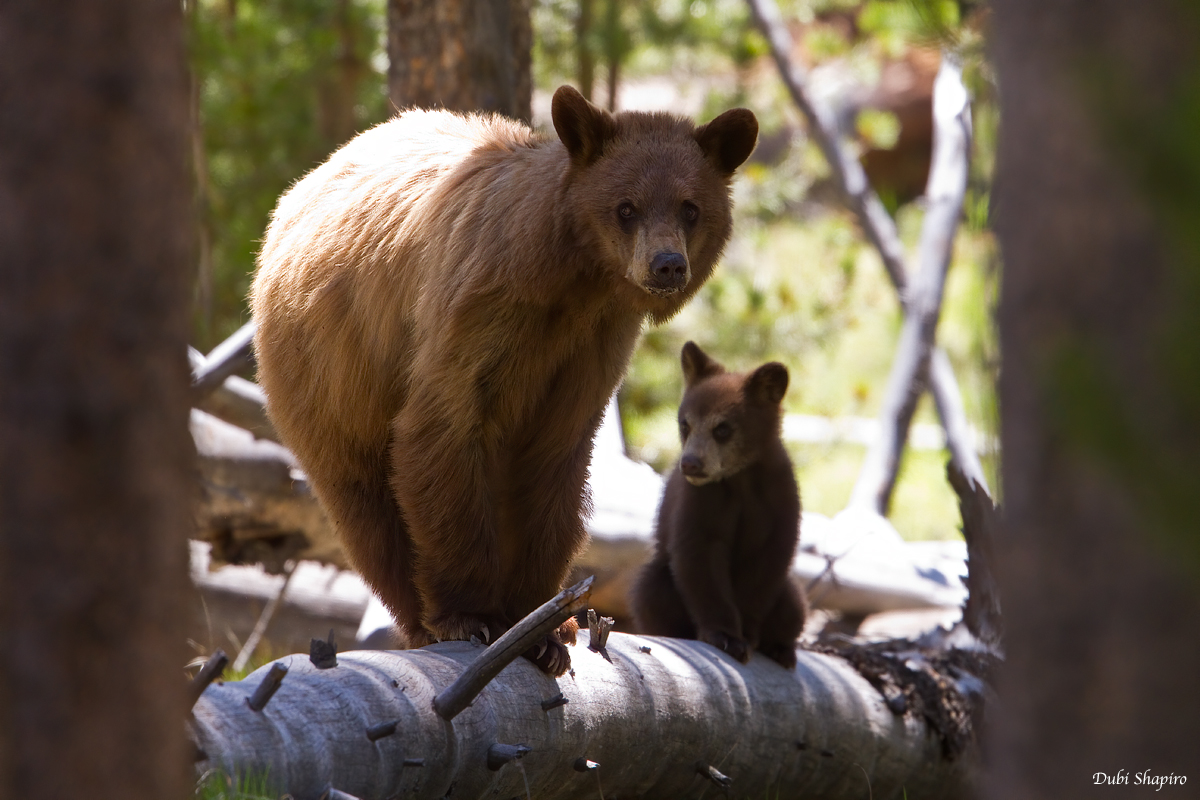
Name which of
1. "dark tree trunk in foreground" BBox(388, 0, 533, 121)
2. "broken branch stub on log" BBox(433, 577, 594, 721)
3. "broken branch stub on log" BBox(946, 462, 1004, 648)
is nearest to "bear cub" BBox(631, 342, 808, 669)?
"broken branch stub on log" BBox(946, 462, 1004, 648)

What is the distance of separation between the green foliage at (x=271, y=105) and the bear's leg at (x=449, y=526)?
6.03 meters

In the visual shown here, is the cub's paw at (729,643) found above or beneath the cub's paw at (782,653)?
above

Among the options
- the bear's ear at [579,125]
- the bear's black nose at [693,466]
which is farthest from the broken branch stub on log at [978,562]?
the bear's ear at [579,125]

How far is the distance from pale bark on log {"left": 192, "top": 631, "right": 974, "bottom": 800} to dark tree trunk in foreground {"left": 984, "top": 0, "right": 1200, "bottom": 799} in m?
1.79

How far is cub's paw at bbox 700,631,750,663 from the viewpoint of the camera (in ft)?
14.5

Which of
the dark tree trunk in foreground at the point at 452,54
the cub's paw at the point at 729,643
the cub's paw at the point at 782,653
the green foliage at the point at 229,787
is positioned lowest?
the cub's paw at the point at 782,653

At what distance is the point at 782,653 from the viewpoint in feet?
15.1

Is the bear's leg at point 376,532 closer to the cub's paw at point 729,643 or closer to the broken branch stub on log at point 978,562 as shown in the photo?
the cub's paw at point 729,643

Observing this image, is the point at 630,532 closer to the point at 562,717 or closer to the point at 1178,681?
the point at 562,717

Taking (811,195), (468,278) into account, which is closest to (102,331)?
(468,278)

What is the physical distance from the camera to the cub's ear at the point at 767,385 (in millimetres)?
5109

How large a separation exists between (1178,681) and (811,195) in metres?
17.4

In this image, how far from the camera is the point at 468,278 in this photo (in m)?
3.90

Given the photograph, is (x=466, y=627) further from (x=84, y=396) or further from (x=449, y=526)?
(x=84, y=396)
